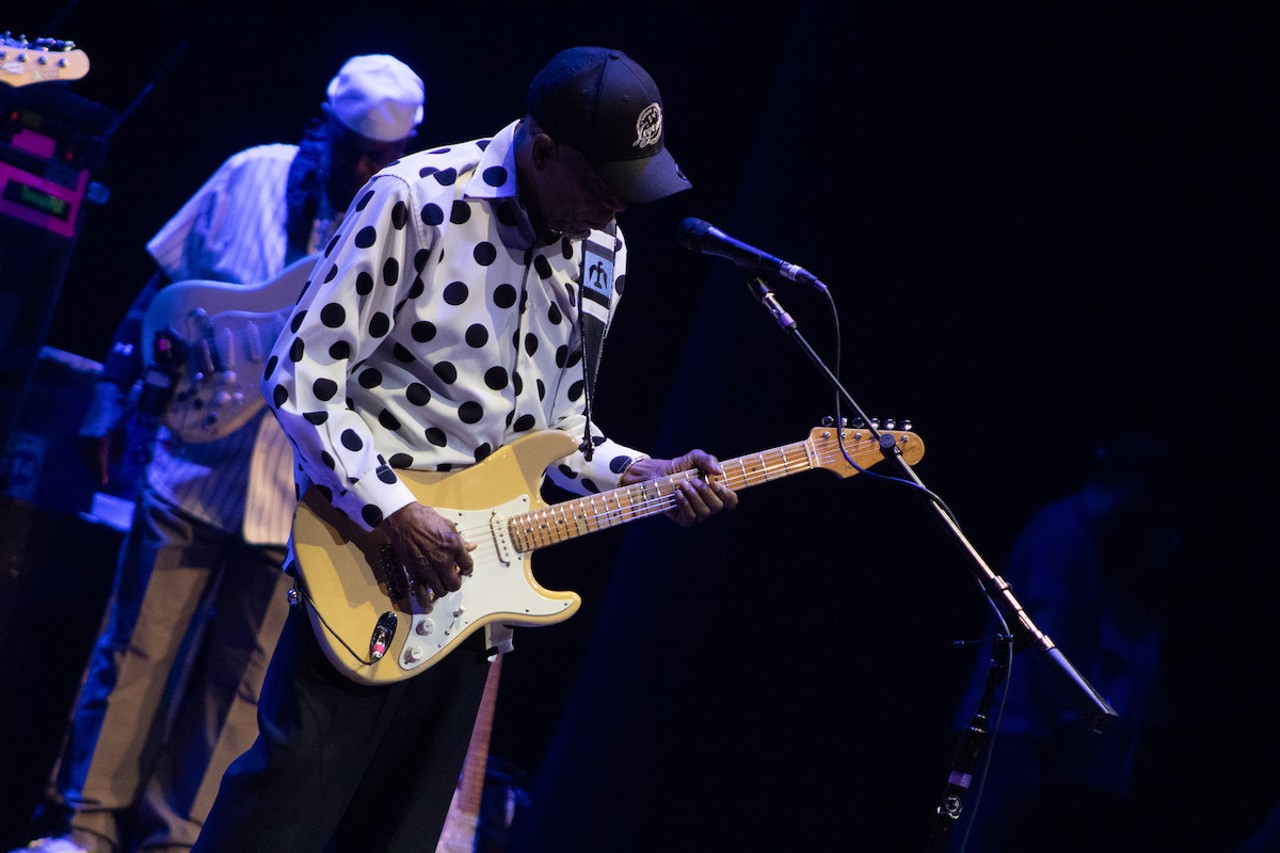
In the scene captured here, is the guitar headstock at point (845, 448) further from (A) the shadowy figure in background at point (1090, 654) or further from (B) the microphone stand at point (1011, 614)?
(A) the shadowy figure in background at point (1090, 654)

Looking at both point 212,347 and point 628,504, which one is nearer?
point 628,504

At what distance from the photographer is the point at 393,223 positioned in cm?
231

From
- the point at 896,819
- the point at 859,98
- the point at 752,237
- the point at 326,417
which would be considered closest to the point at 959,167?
the point at 859,98

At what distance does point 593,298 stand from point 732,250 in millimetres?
331

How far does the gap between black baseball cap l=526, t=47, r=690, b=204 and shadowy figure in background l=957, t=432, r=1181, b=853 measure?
114 inches

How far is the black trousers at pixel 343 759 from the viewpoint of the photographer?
2.32 m

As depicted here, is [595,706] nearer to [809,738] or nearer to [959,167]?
[809,738]

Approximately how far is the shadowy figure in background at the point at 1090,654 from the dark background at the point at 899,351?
0.11 m

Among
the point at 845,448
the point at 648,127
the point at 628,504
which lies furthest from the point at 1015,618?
the point at 648,127

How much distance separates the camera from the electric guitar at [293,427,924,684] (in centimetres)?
238

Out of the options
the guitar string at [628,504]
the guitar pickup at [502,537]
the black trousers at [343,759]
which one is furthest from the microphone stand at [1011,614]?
the black trousers at [343,759]

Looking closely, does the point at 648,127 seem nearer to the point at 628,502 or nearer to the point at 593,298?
the point at 593,298

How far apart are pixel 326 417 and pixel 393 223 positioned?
1.33 feet

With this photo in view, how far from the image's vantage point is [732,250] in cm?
263
